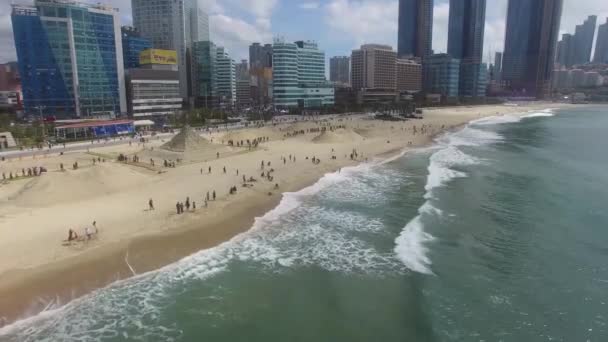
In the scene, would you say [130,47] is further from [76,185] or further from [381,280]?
[381,280]

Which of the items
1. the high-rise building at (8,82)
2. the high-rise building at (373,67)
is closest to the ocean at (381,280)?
the high-rise building at (373,67)

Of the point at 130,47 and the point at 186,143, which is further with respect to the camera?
the point at 130,47

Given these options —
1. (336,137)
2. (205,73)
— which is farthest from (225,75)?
(336,137)

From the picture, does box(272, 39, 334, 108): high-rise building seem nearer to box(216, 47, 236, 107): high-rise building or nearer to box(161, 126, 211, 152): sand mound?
box(216, 47, 236, 107): high-rise building

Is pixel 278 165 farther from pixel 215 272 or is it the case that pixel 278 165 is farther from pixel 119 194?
pixel 215 272

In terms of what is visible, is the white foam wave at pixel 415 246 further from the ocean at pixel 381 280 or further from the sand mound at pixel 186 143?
the sand mound at pixel 186 143
